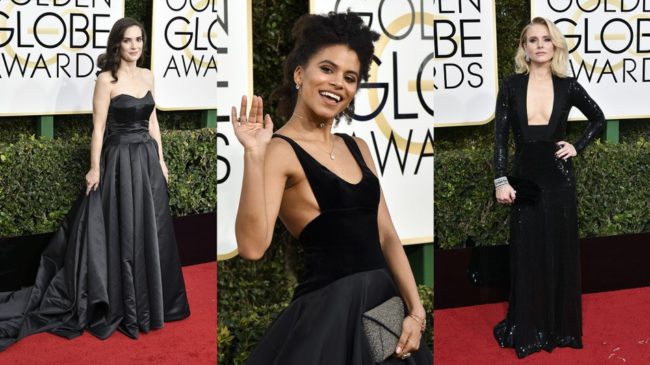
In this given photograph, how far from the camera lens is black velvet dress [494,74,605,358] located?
145 inches

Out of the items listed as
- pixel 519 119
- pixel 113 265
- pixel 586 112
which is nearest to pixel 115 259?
pixel 113 265

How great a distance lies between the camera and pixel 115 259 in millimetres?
3529

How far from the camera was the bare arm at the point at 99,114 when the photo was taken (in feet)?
11.1

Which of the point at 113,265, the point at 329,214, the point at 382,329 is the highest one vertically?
the point at 329,214

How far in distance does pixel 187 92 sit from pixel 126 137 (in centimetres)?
30

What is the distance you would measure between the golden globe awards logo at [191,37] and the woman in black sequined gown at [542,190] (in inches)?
Result: 47.3

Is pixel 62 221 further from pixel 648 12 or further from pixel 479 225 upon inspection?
pixel 648 12

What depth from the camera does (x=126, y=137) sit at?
11.3 ft

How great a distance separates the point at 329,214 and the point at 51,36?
1.43 metres

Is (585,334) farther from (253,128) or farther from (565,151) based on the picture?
(253,128)

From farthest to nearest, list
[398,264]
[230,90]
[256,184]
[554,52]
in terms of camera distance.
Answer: [554,52], [230,90], [398,264], [256,184]

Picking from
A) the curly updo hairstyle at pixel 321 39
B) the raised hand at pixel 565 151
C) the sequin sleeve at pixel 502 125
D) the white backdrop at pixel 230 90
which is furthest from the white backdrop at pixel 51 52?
the raised hand at pixel 565 151

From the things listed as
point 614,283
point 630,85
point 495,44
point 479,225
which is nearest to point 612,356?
point 614,283

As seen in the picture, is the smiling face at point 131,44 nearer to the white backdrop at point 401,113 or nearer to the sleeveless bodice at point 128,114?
the sleeveless bodice at point 128,114
